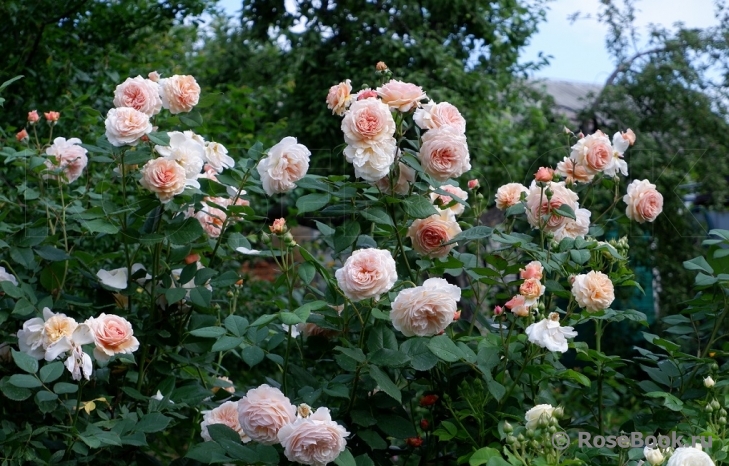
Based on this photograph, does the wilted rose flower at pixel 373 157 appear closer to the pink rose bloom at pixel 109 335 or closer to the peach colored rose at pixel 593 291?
the peach colored rose at pixel 593 291

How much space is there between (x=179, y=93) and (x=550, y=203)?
0.80 meters

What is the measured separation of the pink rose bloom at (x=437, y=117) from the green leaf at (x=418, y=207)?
0.14m

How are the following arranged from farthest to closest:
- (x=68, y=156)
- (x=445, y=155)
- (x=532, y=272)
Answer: (x=68, y=156) < (x=445, y=155) < (x=532, y=272)

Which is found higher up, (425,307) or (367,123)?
(367,123)

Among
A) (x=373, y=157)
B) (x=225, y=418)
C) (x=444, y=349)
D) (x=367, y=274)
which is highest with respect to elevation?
(x=373, y=157)

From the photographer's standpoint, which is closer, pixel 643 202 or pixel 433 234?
pixel 433 234

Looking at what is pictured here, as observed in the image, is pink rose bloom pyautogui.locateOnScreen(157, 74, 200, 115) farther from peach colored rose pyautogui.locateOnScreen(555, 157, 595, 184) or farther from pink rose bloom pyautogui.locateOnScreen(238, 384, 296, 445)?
peach colored rose pyautogui.locateOnScreen(555, 157, 595, 184)

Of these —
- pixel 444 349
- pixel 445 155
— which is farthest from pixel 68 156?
pixel 444 349

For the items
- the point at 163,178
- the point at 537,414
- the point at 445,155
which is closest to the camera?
the point at 537,414

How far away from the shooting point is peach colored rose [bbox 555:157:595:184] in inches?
71.6

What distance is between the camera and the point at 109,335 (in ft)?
4.98

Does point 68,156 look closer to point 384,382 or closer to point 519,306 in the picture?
point 384,382

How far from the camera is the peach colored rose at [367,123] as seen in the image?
1.48 meters

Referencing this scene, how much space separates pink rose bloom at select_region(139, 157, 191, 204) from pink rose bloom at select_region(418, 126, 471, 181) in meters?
0.49
